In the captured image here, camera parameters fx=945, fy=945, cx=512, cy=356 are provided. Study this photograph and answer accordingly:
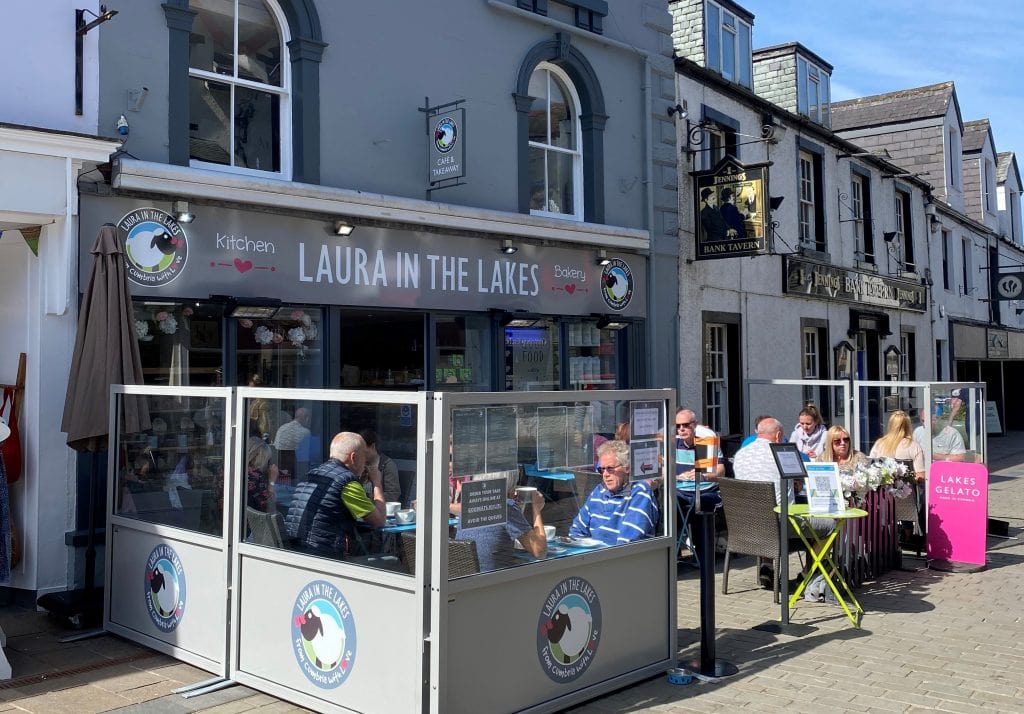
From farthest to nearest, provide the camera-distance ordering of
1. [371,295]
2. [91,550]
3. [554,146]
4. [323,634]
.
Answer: [554,146], [371,295], [91,550], [323,634]

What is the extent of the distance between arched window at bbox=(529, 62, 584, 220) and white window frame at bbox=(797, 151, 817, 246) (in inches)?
252

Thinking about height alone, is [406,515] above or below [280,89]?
below

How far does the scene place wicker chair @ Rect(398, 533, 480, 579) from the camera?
4.71m

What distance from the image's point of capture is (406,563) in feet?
15.8

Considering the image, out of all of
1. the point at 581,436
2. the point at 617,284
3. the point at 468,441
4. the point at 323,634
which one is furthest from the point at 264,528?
the point at 617,284

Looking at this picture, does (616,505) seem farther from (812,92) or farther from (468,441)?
(812,92)

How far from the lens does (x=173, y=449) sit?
623cm

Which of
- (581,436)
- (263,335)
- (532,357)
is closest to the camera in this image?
(581,436)

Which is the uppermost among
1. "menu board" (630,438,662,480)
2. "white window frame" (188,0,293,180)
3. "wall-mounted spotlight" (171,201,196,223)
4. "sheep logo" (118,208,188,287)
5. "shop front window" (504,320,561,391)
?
"white window frame" (188,0,293,180)

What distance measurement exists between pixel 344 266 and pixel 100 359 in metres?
2.98

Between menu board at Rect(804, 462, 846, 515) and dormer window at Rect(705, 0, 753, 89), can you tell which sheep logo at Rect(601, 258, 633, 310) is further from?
menu board at Rect(804, 462, 846, 515)

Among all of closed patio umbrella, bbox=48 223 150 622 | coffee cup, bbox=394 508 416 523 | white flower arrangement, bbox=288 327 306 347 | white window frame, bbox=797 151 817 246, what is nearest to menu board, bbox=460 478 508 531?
coffee cup, bbox=394 508 416 523

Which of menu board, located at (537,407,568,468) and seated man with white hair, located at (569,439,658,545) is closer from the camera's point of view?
menu board, located at (537,407,568,468)

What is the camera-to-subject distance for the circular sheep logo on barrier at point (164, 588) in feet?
19.9
